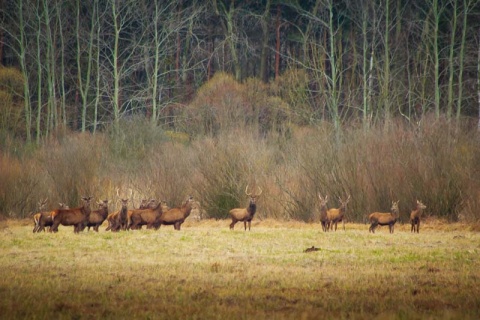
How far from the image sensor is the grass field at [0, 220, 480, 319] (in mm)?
10180

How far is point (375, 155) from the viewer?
23.7m

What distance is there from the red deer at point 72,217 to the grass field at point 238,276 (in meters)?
0.57

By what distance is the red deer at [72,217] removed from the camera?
1927 centimetres

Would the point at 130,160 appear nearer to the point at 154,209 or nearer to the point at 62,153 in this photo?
the point at 62,153

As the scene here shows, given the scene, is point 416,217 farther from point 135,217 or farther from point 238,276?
point 238,276

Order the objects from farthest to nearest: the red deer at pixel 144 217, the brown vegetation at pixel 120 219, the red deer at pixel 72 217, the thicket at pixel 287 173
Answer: the thicket at pixel 287 173 < the red deer at pixel 144 217 < the brown vegetation at pixel 120 219 < the red deer at pixel 72 217

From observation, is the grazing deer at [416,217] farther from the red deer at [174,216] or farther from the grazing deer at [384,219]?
the red deer at [174,216]

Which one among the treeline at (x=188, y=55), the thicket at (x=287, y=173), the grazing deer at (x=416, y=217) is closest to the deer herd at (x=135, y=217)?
the grazing deer at (x=416, y=217)

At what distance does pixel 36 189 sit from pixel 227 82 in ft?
67.3

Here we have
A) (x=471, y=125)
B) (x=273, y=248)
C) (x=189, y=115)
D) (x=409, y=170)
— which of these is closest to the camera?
(x=273, y=248)

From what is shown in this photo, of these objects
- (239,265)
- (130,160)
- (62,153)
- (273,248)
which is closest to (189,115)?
(130,160)

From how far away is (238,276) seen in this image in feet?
41.1

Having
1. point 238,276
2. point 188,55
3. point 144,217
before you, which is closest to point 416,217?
point 144,217

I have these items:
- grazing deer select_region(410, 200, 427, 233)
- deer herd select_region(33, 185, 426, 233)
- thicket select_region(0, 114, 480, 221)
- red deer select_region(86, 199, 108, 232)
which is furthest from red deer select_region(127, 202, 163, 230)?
grazing deer select_region(410, 200, 427, 233)
